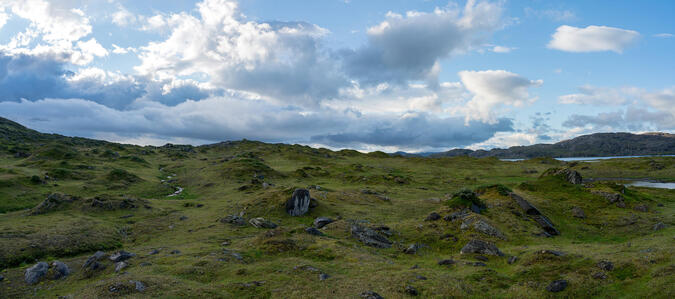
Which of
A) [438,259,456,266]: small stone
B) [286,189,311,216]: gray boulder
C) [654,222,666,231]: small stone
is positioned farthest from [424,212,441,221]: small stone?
[654,222,666,231]: small stone

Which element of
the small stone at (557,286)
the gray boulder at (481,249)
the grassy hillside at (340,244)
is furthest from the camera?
the gray boulder at (481,249)

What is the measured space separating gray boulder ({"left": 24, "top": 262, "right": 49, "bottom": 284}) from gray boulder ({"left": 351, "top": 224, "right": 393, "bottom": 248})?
2249 centimetres

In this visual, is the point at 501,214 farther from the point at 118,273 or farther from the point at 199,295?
the point at 118,273

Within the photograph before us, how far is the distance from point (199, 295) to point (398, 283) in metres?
10.5

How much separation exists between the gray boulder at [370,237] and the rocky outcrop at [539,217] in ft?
54.1

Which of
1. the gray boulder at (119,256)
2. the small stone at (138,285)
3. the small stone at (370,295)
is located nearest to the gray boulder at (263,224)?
the gray boulder at (119,256)

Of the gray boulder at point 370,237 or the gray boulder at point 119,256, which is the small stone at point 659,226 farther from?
the gray boulder at point 119,256

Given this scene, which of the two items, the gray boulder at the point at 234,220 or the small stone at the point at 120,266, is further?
the gray boulder at the point at 234,220

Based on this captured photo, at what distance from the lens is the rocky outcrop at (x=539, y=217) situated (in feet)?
101

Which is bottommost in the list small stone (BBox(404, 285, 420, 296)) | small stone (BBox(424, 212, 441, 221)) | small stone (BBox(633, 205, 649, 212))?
small stone (BBox(404, 285, 420, 296))

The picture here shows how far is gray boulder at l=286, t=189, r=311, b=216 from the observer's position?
3862cm

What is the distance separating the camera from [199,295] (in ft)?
52.4

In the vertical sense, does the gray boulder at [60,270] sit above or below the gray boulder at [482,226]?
below

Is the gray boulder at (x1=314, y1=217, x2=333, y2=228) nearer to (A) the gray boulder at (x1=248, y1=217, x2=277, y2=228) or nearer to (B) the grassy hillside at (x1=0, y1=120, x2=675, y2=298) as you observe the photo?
(B) the grassy hillside at (x1=0, y1=120, x2=675, y2=298)
